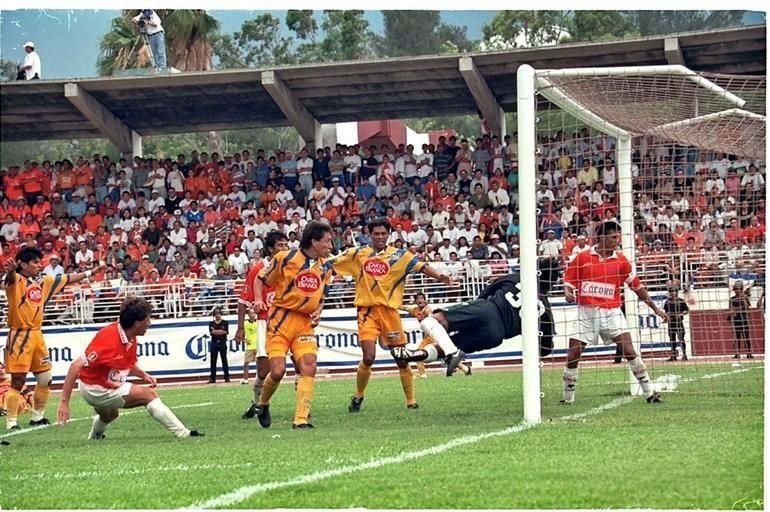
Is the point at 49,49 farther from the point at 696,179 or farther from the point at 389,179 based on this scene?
the point at 696,179

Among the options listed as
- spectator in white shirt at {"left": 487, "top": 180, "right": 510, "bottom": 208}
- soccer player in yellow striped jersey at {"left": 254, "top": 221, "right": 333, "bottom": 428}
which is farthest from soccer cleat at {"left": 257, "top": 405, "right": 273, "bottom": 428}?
spectator in white shirt at {"left": 487, "top": 180, "right": 510, "bottom": 208}

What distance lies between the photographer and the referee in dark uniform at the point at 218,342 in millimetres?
22953

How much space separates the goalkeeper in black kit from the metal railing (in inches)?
353

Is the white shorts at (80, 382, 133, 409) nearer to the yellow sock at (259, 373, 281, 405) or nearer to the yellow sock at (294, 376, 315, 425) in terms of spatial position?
the yellow sock at (259, 373, 281, 405)

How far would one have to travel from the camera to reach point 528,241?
Result: 10.3 meters

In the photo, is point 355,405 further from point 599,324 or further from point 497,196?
point 497,196

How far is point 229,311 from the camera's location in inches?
965

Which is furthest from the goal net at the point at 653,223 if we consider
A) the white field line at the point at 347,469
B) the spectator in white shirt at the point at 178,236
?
the spectator in white shirt at the point at 178,236

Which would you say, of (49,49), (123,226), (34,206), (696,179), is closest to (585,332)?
(696,179)

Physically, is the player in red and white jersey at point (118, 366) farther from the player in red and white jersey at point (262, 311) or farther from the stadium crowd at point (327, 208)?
the stadium crowd at point (327, 208)

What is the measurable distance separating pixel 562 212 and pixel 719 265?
112 inches

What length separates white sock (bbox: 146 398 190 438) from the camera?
10.8 m

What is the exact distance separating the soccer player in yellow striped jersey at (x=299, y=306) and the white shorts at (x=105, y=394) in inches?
54.2

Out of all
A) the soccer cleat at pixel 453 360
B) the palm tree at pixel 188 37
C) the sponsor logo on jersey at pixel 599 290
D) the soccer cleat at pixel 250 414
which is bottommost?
the soccer cleat at pixel 250 414
